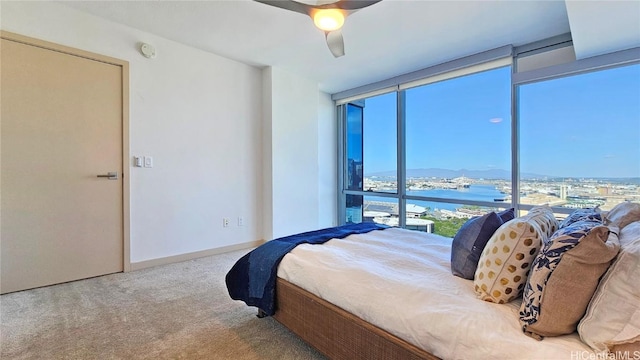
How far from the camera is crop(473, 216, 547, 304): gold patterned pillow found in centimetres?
119

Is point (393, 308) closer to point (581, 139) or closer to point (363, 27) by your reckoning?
point (363, 27)

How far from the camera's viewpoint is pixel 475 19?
2.71 m

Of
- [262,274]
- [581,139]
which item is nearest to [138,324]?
[262,274]

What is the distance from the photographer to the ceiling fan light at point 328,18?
1.93 metres

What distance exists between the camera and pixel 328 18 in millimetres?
1984

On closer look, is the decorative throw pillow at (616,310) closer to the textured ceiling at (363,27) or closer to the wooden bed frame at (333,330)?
the wooden bed frame at (333,330)

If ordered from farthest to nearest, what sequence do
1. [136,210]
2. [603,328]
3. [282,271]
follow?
1. [136,210]
2. [282,271]
3. [603,328]

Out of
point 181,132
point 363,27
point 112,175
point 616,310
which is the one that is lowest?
point 616,310

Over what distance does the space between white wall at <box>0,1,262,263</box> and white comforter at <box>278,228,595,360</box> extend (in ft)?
6.96

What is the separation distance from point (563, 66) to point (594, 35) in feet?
1.77

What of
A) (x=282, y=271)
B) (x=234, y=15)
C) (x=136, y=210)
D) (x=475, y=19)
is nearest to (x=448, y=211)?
(x=475, y=19)

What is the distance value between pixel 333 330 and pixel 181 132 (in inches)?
115

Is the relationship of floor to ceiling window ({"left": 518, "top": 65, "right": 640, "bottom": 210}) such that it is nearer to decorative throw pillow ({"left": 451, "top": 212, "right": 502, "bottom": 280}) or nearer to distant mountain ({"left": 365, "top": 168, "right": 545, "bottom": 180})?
distant mountain ({"left": 365, "top": 168, "right": 545, "bottom": 180})

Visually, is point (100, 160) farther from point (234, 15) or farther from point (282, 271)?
point (282, 271)
